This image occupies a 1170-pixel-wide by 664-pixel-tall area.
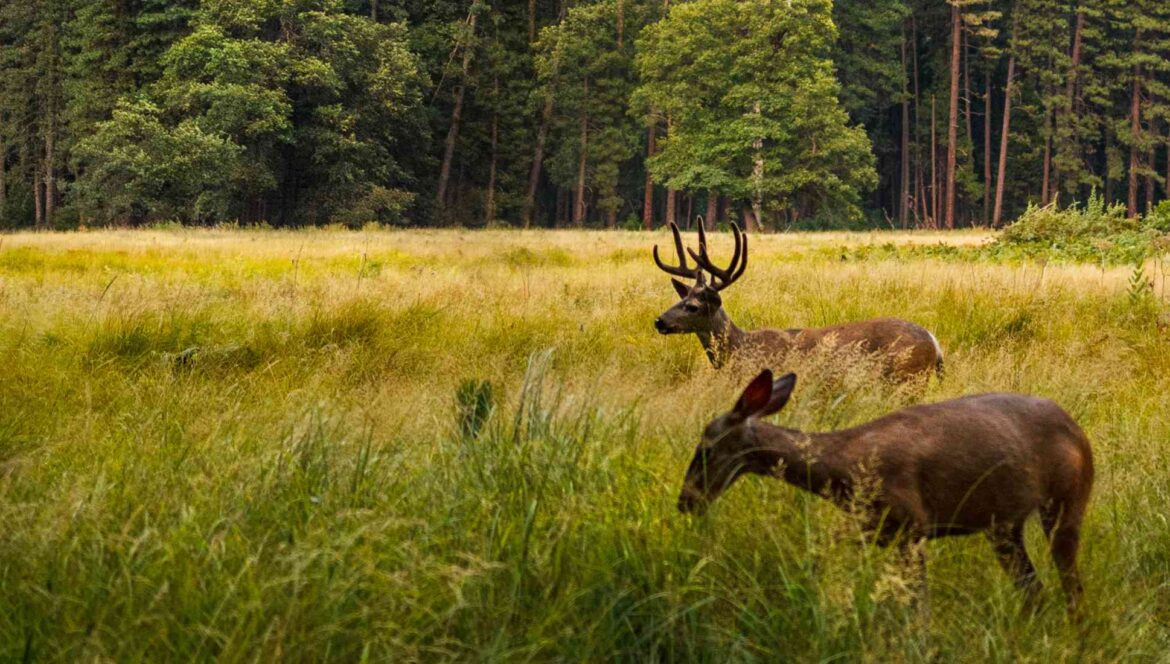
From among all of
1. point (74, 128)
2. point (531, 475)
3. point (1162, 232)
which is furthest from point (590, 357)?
point (74, 128)

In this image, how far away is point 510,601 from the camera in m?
2.66

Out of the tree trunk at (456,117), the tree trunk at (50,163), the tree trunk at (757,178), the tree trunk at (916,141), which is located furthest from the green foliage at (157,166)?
the tree trunk at (916,141)

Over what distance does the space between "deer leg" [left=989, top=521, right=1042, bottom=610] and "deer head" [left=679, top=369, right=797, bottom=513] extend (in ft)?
2.45

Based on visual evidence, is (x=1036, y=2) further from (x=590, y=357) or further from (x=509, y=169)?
(x=590, y=357)

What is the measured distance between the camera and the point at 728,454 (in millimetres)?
3139

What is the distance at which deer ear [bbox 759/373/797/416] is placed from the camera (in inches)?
122

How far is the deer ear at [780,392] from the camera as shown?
3.10m

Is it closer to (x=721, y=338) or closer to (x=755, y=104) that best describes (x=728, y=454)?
(x=721, y=338)

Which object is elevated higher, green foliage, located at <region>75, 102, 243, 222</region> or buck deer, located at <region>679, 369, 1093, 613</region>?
green foliage, located at <region>75, 102, 243, 222</region>

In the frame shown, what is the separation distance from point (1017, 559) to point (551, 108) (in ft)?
145

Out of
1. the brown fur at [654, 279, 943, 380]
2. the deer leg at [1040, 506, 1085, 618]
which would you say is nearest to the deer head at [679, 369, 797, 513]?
the deer leg at [1040, 506, 1085, 618]

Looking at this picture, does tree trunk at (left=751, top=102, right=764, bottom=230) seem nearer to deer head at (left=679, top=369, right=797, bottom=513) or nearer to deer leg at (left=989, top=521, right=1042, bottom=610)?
deer leg at (left=989, top=521, right=1042, bottom=610)

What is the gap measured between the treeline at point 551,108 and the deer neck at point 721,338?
2131cm

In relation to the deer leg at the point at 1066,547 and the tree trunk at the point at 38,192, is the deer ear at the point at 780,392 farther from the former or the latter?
the tree trunk at the point at 38,192
